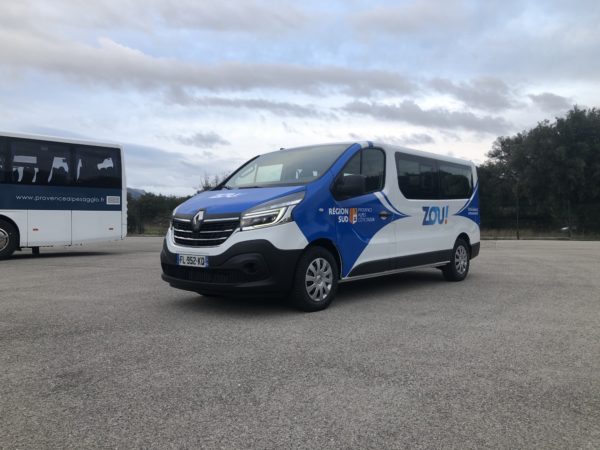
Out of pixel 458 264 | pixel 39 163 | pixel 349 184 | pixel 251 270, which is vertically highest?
pixel 39 163

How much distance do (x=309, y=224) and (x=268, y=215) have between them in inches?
20.4

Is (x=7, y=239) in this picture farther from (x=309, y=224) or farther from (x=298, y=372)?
(x=298, y=372)

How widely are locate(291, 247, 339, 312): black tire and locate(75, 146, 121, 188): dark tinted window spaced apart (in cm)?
971

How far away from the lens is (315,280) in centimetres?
612

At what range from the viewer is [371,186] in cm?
707

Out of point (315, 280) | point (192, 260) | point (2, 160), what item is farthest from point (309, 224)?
point (2, 160)

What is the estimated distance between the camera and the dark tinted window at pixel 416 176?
7695 mm

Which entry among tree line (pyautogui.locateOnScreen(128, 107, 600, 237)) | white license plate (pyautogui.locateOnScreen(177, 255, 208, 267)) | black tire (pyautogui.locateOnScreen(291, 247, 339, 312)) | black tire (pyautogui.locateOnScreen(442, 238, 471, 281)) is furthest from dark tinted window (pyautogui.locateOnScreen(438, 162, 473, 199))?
tree line (pyautogui.locateOnScreen(128, 107, 600, 237))

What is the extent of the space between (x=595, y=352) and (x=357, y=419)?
263cm

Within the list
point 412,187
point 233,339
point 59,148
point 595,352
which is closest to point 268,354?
point 233,339

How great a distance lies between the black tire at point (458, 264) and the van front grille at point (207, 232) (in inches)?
182

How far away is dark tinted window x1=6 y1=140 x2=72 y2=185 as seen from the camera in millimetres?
12570

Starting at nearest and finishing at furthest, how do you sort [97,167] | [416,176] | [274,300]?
[274,300] → [416,176] → [97,167]

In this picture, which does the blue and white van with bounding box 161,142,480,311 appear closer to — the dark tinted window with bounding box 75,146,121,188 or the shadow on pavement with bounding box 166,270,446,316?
the shadow on pavement with bounding box 166,270,446,316
